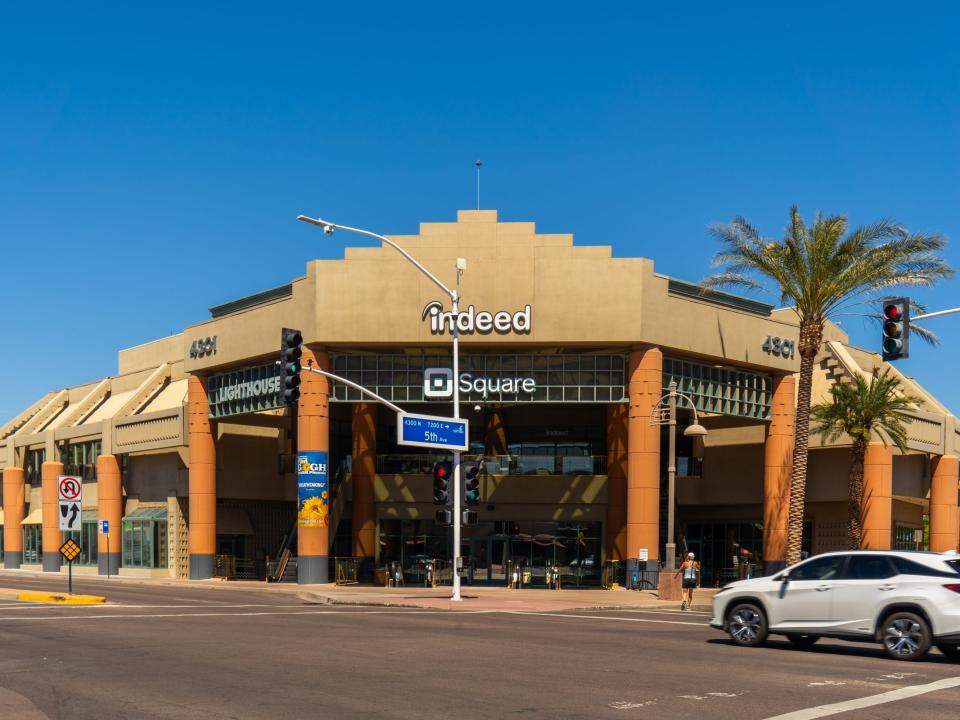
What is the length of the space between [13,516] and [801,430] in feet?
168

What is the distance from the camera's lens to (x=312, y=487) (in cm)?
5056

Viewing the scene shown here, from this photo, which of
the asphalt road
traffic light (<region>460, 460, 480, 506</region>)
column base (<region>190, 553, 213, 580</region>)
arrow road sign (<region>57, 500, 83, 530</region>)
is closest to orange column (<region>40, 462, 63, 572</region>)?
column base (<region>190, 553, 213, 580</region>)

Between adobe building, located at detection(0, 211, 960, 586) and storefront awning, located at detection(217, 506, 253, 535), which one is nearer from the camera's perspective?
adobe building, located at detection(0, 211, 960, 586)

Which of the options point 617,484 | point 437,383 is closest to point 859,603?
point 437,383

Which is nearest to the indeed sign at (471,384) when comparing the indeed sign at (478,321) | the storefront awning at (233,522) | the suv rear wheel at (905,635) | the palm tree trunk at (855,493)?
the indeed sign at (478,321)

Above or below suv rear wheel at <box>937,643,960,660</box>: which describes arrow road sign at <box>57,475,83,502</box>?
above

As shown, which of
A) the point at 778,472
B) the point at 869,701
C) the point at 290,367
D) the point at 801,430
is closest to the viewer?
the point at 869,701

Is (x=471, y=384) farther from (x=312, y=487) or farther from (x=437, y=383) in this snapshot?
(x=312, y=487)

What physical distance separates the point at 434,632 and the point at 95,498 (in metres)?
48.2

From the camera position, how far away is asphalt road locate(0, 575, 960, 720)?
1352cm

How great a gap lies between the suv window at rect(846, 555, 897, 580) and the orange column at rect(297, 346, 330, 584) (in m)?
33.0

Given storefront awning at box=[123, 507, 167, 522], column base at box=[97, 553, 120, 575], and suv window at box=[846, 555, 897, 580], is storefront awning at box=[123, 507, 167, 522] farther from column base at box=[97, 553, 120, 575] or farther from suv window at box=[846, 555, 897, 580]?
suv window at box=[846, 555, 897, 580]

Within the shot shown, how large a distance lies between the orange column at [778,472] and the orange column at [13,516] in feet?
150

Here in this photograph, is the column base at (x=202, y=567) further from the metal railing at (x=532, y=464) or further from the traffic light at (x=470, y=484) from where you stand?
the traffic light at (x=470, y=484)
